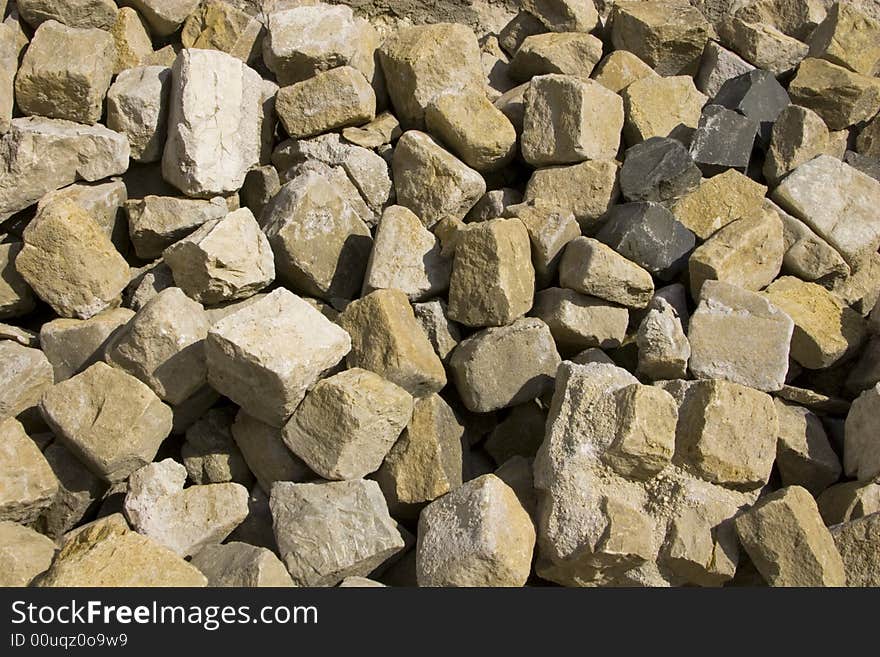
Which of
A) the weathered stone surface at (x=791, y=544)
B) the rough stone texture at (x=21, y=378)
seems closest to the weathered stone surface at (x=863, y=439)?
the weathered stone surface at (x=791, y=544)

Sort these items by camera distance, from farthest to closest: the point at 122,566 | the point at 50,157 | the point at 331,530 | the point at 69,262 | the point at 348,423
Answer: the point at 50,157 → the point at 69,262 → the point at 348,423 → the point at 331,530 → the point at 122,566

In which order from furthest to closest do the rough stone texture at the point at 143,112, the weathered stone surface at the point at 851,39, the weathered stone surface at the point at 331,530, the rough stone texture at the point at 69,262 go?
the weathered stone surface at the point at 851,39, the rough stone texture at the point at 143,112, the rough stone texture at the point at 69,262, the weathered stone surface at the point at 331,530

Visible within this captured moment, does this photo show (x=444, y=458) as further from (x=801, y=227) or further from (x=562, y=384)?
(x=801, y=227)

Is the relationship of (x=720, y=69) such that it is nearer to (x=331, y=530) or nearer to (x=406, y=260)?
(x=406, y=260)

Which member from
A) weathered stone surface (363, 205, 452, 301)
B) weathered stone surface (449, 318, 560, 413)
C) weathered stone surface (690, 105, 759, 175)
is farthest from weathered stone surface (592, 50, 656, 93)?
weathered stone surface (449, 318, 560, 413)

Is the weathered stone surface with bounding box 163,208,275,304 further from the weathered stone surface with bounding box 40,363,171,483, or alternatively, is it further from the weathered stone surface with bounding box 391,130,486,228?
the weathered stone surface with bounding box 391,130,486,228

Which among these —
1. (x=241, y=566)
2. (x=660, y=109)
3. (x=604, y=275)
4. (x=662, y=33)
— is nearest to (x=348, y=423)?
(x=241, y=566)

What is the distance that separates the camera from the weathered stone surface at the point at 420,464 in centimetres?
312

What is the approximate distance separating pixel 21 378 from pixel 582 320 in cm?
199

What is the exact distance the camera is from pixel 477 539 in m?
2.76

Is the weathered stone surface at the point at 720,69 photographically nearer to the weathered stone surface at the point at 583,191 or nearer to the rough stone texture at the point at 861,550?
the weathered stone surface at the point at 583,191

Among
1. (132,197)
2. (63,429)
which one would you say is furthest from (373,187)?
(63,429)

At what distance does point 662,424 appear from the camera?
292 cm

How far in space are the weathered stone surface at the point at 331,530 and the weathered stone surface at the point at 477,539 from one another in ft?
0.48
